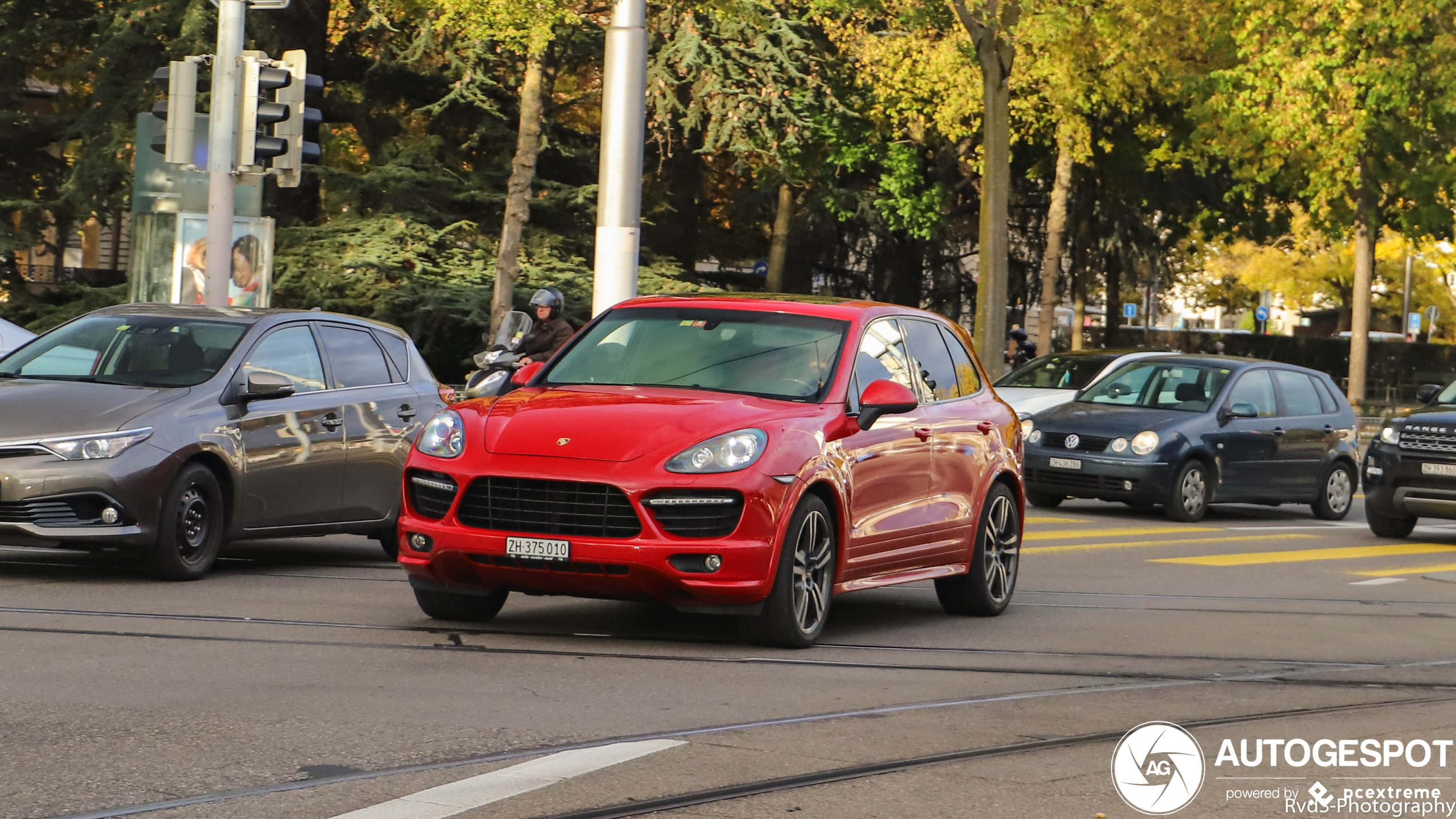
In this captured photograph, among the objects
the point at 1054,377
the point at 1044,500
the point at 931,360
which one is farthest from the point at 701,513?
the point at 1054,377

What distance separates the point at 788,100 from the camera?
1394 inches

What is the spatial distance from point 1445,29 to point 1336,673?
29990 millimetres

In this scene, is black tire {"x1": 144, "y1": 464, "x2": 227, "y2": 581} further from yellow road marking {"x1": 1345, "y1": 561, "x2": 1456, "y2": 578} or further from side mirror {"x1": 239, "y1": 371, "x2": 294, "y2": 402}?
yellow road marking {"x1": 1345, "y1": 561, "x2": 1456, "y2": 578}

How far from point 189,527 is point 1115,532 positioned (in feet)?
28.8

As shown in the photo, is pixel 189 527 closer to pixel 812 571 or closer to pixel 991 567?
pixel 812 571

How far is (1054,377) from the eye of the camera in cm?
2300

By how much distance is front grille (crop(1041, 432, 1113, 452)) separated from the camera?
1900 centimetres

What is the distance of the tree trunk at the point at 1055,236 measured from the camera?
3859 centimetres

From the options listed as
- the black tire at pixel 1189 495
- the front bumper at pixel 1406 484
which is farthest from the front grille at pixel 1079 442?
the front bumper at pixel 1406 484

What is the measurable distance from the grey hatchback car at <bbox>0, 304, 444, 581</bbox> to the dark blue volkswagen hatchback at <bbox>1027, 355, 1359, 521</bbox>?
24.9 feet

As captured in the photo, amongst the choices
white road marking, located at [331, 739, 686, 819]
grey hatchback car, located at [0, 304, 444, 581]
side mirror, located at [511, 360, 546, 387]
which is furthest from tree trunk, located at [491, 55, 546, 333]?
white road marking, located at [331, 739, 686, 819]

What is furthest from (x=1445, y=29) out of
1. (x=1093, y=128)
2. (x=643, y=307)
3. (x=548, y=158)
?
(x=643, y=307)

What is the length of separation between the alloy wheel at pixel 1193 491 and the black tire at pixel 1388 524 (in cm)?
151

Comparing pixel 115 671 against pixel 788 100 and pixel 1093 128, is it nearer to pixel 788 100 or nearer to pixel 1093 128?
pixel 788 100
